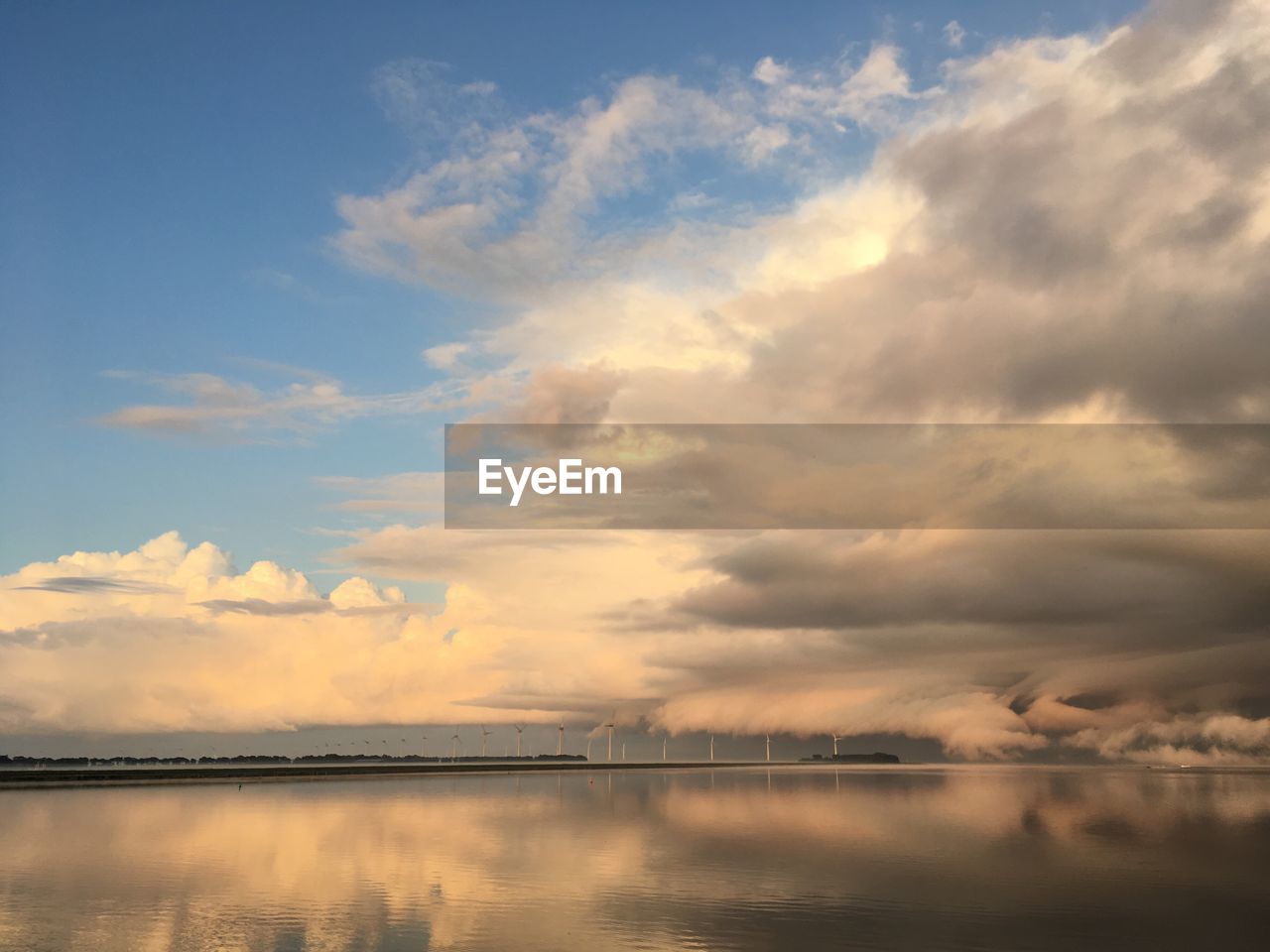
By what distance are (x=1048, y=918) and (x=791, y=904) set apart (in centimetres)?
1449

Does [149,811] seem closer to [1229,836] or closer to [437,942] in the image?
[437,942]

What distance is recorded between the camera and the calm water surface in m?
52.5

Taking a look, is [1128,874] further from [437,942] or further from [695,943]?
[437,942]

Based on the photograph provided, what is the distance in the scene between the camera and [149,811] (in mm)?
145000

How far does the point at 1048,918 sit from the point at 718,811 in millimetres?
99495

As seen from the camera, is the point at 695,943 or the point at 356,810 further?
the point at 356,810

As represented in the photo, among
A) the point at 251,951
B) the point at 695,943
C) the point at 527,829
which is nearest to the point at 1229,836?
the point at 527,829

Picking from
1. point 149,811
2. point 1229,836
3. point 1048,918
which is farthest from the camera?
point 149,811

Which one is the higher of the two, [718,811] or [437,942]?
[437,942]

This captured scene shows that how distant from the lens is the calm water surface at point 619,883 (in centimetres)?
5253

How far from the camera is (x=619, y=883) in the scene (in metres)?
71.1

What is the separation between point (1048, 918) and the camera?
191ft

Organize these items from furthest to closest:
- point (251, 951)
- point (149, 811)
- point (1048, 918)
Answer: point (149, 811), point (1048, 918), point (251, 951)

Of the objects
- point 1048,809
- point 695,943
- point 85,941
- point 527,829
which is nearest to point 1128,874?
point 695,943
